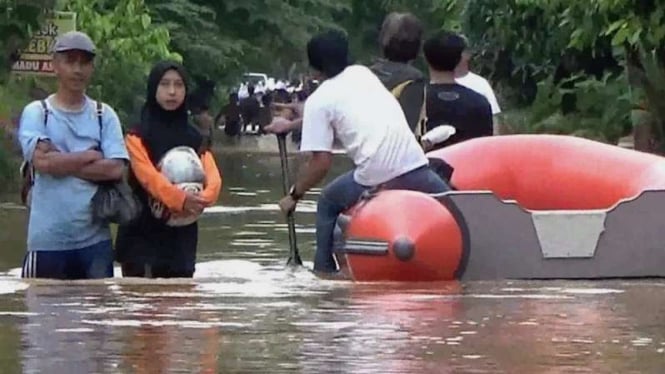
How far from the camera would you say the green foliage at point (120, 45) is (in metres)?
31.0

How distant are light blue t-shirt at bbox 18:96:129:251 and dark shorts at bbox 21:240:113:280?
0.05 metres

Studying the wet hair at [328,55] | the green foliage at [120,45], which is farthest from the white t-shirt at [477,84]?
the green foliage at [120,45]

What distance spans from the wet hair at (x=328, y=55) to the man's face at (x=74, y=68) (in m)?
1.39

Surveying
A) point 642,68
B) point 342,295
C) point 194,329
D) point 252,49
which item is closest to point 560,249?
→ point 342,295

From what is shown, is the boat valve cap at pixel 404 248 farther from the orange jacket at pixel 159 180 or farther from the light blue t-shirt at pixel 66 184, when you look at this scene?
the light blue t-shirt at pixel 66 184

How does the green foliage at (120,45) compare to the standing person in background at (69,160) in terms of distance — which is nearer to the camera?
the standing person in background at (69,160)

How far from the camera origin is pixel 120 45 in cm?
3195

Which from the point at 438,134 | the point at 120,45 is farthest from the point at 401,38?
the point at 120,45

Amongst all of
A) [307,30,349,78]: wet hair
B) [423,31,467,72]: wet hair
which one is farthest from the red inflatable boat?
[307,30,349,78]: wet hair

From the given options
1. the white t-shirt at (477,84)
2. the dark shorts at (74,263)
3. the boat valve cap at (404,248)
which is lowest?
the dark shorts at (74,263)

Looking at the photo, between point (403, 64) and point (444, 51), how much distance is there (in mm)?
259

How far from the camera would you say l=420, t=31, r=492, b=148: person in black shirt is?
39.1 ft

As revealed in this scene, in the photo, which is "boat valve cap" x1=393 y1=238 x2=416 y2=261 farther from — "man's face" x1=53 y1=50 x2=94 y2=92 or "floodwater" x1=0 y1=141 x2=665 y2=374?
"man's face" x1=53 y1=50 x2=94 y2=92

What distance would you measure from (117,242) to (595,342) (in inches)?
132
